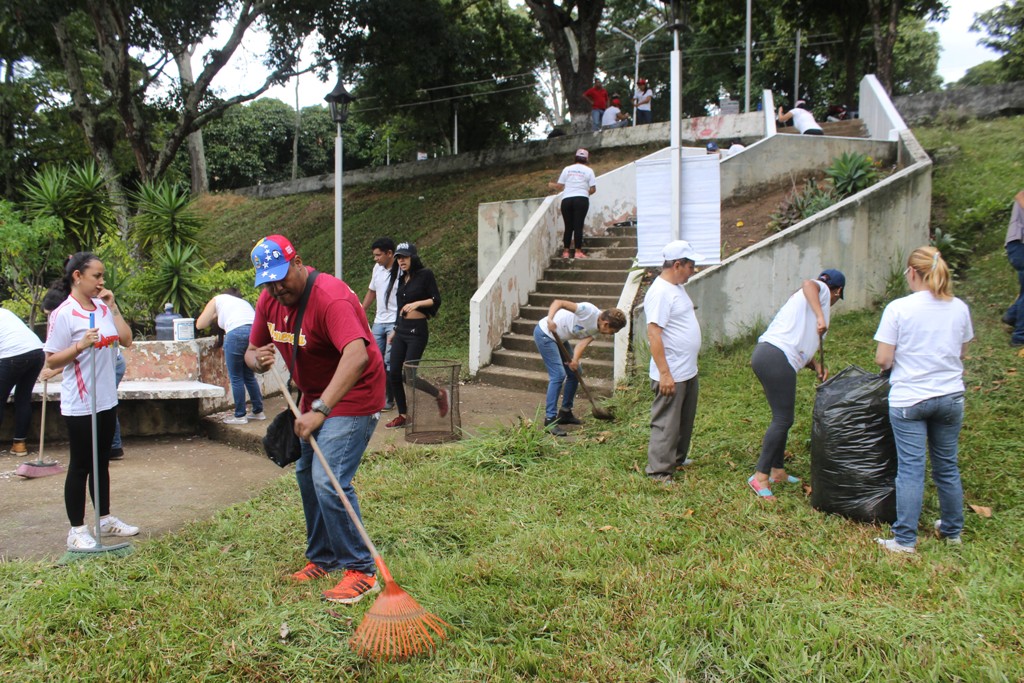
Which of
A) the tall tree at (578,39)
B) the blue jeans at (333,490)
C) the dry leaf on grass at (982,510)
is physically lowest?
the dry leaf on grass at (982,510)

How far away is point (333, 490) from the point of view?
150 inches

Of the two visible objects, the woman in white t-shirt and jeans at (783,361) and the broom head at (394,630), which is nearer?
the broom head at (394,630)

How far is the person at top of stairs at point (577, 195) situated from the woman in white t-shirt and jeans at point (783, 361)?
6101 millimetres

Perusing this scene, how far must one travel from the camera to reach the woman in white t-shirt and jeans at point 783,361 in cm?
526

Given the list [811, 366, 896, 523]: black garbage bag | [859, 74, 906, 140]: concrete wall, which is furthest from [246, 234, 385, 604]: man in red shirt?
[859, 74, 906, 140]: concrete wall

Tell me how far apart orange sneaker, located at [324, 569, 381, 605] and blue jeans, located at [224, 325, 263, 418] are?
4312mm

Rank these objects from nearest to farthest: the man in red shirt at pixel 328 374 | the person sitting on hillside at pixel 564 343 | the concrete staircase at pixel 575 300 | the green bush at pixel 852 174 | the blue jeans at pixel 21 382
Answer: the man in red shirt at pixel 328 374
the blue jeans at pixel 21 382
the person sitting on hillside at pixel 564 343
the concrete staircase at pixel 575 300
the green bush at pixel 852 174

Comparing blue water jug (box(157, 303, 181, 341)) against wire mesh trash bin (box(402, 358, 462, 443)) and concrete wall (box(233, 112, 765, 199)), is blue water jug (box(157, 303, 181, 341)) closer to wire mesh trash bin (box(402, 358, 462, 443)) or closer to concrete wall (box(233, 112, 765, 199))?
wire mesh trash bin (box(402, 358, 462, 443))

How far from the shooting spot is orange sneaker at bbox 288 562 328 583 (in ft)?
13.4

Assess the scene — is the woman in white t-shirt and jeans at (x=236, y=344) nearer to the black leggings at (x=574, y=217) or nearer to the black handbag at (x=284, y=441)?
the black handbag at (x=284, y=441)

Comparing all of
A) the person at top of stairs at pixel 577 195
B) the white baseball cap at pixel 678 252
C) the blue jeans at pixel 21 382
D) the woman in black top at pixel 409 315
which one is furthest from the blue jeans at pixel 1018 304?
the blue jeans at pixel 21 382

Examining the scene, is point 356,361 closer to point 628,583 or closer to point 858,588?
point 628,583

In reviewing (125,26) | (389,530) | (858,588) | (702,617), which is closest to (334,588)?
(389,530)

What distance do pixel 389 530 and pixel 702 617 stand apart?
200 centimetres
